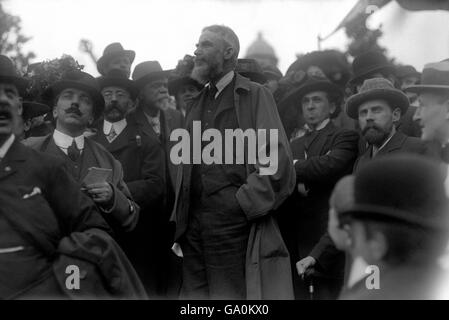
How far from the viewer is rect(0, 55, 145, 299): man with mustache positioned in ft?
13.3

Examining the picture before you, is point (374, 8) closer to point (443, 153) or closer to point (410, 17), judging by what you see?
point (410, 17)

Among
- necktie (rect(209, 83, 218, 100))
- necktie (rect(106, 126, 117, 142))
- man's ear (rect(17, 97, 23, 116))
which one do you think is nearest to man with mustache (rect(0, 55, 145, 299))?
man's ear (rect(17, 97, 23, 116))

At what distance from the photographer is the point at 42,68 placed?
16.0ft

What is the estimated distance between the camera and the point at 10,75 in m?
4.50

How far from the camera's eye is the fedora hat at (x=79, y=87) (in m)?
4.75

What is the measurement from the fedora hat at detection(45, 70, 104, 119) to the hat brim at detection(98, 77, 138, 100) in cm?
31

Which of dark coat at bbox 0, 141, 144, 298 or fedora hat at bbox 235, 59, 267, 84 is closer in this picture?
dark coat at bbox 0, 141, 144, 298

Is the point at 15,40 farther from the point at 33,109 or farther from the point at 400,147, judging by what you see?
the point at 400,147

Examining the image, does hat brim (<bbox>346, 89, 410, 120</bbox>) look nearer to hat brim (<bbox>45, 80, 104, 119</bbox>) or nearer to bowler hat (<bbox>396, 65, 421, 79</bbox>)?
bowler hat (<bbox>396, 65, 421, 79</bbox>)

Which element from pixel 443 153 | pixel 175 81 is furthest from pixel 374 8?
pixel 175 81

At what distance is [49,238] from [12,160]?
40 cm

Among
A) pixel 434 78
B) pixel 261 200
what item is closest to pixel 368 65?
pixel 434 78
